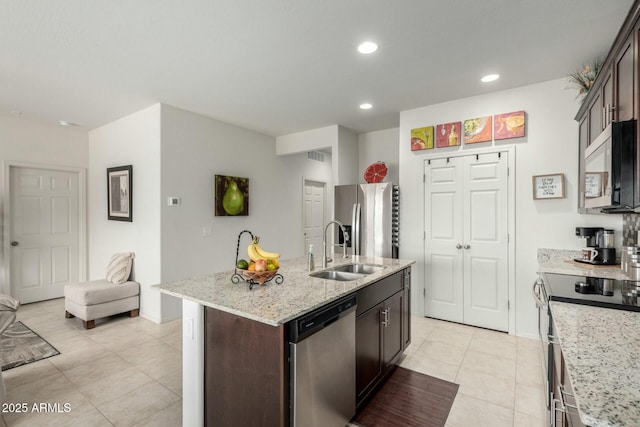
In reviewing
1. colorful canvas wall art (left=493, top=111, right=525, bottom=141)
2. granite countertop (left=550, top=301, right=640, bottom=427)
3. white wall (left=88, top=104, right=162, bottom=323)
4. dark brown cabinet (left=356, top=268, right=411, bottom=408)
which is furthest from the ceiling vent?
granite countertop (left=550, top=301, right=640, bottom=427)

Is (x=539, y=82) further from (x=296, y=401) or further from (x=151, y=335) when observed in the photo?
(x=151, y=335)

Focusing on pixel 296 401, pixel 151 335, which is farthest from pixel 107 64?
pixel 296 401

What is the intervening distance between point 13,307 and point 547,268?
4.04 m

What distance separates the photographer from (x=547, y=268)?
96.4 inches

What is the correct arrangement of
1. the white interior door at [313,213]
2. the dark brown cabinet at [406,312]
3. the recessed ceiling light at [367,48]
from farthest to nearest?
1. the white interior door at [313,213]
2. the dark brown cabinet at [406,312]
3. the recessed ceiling light at [367,48]

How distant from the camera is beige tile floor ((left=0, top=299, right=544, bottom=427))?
6.79ft

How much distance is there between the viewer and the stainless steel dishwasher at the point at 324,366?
147 centimetres

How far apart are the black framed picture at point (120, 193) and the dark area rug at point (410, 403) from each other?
12.5 ft

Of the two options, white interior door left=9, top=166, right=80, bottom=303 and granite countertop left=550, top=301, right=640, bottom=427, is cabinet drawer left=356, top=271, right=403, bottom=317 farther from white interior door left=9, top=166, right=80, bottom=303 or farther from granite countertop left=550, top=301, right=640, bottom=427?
white interior door left=9, top=166, right=80, bottom=303

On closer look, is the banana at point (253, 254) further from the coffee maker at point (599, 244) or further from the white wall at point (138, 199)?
the coffee maker at point (599, 244)

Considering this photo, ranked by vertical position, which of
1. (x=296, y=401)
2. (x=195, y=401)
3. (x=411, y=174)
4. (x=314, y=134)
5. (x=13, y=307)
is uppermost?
(x=314, y=134)

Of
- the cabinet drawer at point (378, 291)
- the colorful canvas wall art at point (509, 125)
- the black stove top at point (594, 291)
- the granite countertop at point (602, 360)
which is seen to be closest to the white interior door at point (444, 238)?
the colorful canvas wall art at point (509, 125)

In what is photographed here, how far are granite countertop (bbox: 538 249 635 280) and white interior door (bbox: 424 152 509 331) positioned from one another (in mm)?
453

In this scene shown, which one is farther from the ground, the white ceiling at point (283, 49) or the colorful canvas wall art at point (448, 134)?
the white ceiling at point (283, 49)
